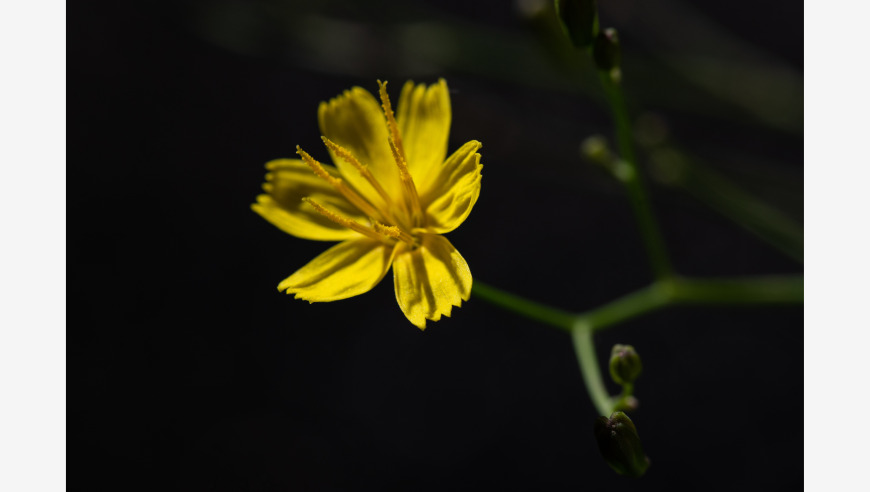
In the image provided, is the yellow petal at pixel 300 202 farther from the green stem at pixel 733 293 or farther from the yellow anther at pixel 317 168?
the green stem at pixel 733 293

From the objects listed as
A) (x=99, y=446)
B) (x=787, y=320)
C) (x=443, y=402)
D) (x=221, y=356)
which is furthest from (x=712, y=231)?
(x=99, y=446)

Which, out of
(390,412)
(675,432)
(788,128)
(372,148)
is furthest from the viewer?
(390,412)

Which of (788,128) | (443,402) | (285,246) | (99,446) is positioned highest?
(788,128)

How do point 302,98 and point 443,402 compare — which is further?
point 302,98

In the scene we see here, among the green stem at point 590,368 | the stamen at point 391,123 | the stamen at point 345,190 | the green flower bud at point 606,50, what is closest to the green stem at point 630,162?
the green flower bud at point 606,50

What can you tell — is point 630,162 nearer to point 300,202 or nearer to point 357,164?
point 357,164

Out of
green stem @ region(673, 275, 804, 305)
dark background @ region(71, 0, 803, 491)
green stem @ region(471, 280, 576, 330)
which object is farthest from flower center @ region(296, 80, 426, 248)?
dark background @ region(71, 0, 803, 491)

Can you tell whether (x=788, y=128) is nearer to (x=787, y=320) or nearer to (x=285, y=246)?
(x=787, y=320)
